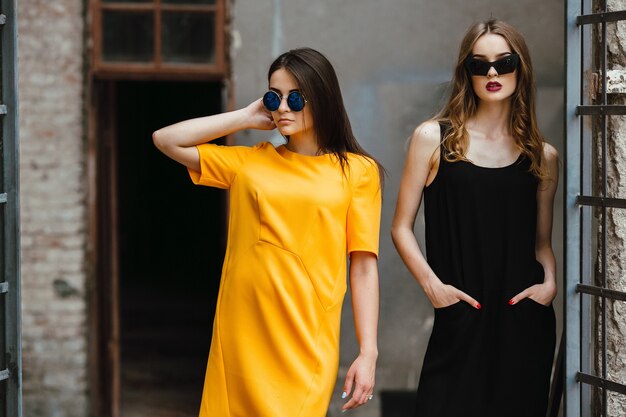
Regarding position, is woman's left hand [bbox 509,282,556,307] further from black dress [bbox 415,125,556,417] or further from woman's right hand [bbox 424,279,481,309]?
woman's right hand [bbox 424,279,481,309]

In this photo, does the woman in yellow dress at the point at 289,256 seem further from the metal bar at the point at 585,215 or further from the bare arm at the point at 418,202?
the metal bar at the point at 585,215

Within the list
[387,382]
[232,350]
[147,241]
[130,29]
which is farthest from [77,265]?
[147,241]

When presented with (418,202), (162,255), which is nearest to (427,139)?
(418,202)

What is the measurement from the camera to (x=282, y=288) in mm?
3373

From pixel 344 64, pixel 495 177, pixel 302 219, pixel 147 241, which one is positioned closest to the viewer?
pixel 302 219

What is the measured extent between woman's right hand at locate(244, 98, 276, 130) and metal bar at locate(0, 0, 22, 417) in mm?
942

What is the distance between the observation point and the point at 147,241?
17.0 meters

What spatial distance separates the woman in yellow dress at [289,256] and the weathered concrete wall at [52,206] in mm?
3061

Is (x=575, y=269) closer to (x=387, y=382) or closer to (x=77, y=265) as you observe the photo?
(x=387, y=382)

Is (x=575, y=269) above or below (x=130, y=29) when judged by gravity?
below

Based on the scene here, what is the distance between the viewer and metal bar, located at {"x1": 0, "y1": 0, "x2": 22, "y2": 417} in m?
3.81

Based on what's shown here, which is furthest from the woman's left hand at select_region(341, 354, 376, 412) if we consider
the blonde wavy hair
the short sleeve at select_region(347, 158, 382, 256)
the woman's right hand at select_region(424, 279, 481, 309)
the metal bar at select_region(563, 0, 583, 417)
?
the metal bar at select_region(563, 0, 583, 417)

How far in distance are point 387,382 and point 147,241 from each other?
11175mm

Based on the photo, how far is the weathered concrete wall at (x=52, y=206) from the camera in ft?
20.6
